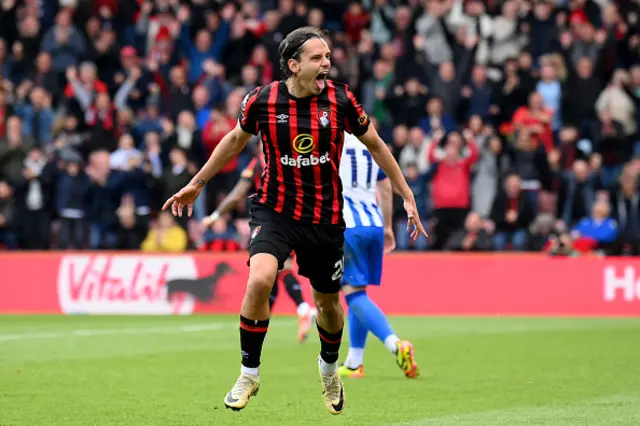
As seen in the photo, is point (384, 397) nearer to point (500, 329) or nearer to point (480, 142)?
point (500, 329)

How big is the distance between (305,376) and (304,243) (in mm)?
3498

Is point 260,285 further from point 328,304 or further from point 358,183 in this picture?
point 358,183

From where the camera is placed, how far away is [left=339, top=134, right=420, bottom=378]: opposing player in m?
11.3

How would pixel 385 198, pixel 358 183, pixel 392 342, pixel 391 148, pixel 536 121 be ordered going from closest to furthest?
pixel 392 342
pixel 358 183
pixel 385 198
pixel 536 121
pixel 391 148

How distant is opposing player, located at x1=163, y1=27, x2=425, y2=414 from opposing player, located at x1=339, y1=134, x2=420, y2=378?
3141mm

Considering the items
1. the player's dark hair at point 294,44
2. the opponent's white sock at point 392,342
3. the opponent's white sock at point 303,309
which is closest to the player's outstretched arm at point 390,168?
the player's dark hair at point 294,44

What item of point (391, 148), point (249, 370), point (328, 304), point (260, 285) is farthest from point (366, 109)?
point (260, 285)

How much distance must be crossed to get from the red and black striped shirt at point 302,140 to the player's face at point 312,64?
0.11m

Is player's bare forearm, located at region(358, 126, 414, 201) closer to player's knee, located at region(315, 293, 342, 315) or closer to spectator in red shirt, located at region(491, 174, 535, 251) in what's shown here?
player's knee, located at region(315, 293, 342, 315)

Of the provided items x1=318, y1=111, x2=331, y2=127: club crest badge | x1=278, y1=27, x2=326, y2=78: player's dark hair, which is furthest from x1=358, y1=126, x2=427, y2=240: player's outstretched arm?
x1=278, y1=27, x2=326, y2=78: player's dark hair

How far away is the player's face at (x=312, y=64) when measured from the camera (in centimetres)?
784

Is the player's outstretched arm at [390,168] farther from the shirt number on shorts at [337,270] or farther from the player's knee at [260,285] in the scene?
the player's knee at [260,285]

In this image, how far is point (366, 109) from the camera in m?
22.4

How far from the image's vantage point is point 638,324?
17.0 metres
